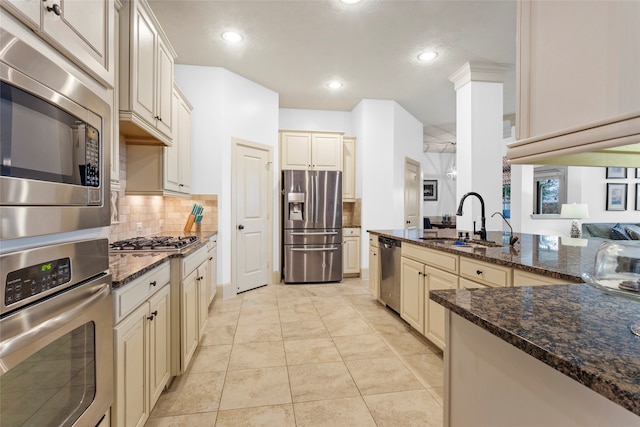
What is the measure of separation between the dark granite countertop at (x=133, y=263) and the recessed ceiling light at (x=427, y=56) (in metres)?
3.17

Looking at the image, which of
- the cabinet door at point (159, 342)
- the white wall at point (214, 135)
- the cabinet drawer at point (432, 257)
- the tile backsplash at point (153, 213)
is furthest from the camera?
the white wall at point (214, 135)

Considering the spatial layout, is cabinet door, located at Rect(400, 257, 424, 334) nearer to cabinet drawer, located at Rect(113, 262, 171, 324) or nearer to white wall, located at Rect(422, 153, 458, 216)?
cabinet drawer, located at Rect(113, 262, 171, 324)

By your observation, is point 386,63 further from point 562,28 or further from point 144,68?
point 562,28

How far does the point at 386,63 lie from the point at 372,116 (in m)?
1.26

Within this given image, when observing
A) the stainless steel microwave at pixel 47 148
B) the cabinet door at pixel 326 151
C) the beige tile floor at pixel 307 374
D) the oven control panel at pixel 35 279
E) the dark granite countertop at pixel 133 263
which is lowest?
the beige tile floor at pixel 307 374

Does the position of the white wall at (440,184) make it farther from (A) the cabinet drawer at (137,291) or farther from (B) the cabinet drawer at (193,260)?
(A) the cabinet drawer at (137,291)

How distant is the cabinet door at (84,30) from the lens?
34.5 inches

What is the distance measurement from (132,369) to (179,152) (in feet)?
7.52

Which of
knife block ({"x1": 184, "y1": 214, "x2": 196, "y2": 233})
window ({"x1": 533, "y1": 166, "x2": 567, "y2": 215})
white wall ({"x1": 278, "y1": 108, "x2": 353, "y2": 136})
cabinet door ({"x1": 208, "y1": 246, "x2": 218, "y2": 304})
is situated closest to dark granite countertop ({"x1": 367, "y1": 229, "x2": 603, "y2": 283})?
cabinet door ({"x1": 208, "y1": 246, "x2": 218, "y2": 304})

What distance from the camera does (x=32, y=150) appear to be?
2.53ft

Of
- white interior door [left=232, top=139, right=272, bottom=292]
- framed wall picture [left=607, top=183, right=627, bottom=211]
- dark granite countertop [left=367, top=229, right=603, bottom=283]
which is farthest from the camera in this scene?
framed wall picture [left=607, top=183, right=627, bottom=211]

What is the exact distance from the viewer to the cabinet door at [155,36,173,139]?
7.52 ft

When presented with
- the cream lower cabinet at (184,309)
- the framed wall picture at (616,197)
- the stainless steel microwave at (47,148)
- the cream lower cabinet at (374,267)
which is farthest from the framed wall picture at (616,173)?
the stainless steel microwave at (47,148)

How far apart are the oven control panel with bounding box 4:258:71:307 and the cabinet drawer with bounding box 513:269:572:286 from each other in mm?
1832
